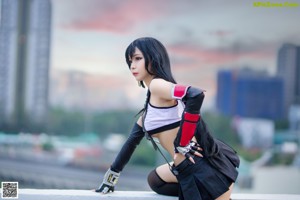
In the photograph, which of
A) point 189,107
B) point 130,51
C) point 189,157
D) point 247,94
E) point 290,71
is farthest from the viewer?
point 247,94

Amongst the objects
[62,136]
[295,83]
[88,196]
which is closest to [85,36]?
[62,136]

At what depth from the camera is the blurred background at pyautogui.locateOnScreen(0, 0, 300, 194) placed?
29625 millimetres

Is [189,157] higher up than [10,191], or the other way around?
[189,157]

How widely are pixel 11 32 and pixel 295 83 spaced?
19574mm

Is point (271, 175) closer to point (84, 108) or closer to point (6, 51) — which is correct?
point (84, 108)

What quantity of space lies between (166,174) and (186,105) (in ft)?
1.38

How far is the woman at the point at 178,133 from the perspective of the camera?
1.61 m

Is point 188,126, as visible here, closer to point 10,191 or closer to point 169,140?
point 169,140

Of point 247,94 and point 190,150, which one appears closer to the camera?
point 190,150

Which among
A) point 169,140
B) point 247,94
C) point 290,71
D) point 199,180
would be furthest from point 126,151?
point 247,94

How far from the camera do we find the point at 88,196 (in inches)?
72.1

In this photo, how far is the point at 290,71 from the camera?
3002 cm

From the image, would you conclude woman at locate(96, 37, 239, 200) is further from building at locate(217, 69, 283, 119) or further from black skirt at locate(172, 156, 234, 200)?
building at locate(217, 69, 283, 119)

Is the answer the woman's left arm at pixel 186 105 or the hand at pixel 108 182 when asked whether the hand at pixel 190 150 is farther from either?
the hand at pixel 108 182
